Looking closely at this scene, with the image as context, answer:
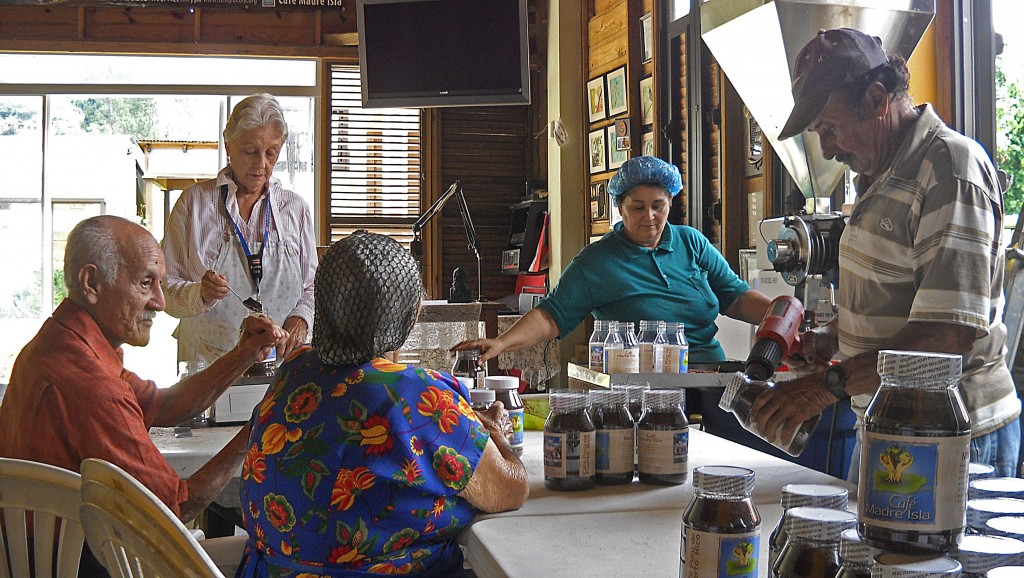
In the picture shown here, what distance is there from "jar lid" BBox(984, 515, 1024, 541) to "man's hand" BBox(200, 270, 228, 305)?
229cm

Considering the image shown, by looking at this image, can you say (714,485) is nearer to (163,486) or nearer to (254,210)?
(163,486)

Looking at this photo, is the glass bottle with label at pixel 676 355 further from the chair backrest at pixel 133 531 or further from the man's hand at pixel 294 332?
the chair backrest at pixel 133 531

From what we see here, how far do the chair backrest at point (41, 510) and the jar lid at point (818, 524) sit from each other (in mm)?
1134

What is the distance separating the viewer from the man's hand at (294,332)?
114 inches

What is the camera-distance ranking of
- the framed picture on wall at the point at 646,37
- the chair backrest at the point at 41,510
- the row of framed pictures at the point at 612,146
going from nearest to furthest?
the chair backrest at the point at 41,510, the framed picture on wall at the point at 646,37, the row of framed pictures at the point at 612,146

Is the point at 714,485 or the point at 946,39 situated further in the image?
the point at 946,39

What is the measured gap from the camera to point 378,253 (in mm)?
1698

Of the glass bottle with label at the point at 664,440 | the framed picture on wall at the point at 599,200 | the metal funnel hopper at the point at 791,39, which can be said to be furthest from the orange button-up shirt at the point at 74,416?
the framed picture on wall at the point at 599,200

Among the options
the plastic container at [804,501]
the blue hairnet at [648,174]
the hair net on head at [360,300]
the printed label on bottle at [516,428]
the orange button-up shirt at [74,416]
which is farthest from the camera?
the blue hairnet at [648,174]

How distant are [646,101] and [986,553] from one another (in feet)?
16.8

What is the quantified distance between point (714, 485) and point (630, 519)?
1.97ft

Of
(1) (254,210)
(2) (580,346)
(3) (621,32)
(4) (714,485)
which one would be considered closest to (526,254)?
(2) (580,346)

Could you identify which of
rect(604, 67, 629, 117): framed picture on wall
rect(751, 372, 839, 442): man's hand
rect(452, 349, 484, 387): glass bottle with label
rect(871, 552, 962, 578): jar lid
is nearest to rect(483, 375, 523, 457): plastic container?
rect(452, 349, 484, 387): glass bottle with label

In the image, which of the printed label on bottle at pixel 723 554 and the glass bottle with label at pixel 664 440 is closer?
the printed label on bottle at pixel 723 554
